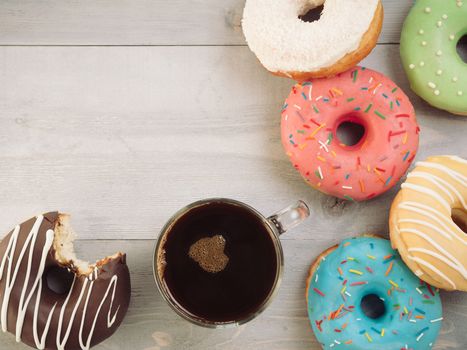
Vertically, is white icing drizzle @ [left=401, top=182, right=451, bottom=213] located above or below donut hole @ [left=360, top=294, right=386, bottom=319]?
above

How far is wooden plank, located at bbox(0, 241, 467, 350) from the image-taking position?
3.30ft

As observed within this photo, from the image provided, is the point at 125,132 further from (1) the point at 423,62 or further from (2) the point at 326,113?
(1) the point at 423,62

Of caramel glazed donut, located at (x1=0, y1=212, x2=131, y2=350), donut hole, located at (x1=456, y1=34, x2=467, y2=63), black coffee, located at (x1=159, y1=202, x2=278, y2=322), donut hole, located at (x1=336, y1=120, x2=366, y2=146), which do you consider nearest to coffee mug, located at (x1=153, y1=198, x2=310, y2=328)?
black coffee, located at (x1=159, y1=202, x2=278, y2=322)

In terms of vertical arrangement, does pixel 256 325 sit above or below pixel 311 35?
below

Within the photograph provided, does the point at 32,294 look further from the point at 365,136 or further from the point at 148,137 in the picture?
the point at 365,136

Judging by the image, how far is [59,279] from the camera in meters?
0.97

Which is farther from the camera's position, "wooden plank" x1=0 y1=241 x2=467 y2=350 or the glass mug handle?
"wooden plank" x1=0 y1=241 x2=467 y2=350

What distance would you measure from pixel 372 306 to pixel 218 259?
1.11ft

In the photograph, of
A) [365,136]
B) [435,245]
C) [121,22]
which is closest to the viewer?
[435,245]

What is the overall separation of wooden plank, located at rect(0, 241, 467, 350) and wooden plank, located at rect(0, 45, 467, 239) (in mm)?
83

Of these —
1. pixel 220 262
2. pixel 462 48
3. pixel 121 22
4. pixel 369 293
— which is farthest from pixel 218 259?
pixel 462 48

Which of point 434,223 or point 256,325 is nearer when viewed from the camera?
point 434,223

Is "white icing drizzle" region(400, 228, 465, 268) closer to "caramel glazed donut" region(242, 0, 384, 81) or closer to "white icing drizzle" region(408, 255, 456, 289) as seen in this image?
"white icing drizzle" region(408, 255, 456, 289)

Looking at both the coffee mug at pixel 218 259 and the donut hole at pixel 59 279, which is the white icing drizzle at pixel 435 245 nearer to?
the coffee mug at pixel 218 259
